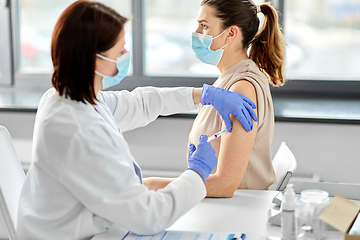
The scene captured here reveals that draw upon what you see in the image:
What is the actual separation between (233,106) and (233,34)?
0.34 m

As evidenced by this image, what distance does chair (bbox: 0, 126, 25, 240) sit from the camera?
1232 millimetres

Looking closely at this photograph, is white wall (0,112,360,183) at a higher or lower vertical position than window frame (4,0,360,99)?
lower

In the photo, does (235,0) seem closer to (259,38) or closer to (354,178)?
(259,38)

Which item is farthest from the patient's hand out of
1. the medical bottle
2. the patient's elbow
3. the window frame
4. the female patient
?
the window frame

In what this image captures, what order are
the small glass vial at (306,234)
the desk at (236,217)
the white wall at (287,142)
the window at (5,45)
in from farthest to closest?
the window at (5,45), the white wall at (287,142), the desk at (236,217), the small glass vial at (306,234)

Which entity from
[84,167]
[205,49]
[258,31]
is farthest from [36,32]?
[84,167]

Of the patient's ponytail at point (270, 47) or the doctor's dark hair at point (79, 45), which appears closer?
the doctor's dark hair at point (79, 45)

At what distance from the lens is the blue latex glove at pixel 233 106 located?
4.49 ft

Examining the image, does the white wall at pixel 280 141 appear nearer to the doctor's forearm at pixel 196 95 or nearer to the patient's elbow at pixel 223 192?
the doctor's forearm at pixel 196 95

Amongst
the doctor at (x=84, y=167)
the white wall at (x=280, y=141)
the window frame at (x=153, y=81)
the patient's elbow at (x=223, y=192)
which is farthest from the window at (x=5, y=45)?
the patient's elbow at (x=223, y=192)

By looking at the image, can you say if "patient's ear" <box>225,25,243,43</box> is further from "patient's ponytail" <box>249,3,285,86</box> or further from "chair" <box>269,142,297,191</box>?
"chair" <box>269,142,297,191</box>

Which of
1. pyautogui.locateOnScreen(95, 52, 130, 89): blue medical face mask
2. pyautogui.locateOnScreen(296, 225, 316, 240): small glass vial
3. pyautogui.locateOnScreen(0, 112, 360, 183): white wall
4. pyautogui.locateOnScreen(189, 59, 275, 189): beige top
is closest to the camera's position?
pyautogui.locateOnScreen(296, 225, 316, 240): small glass vial

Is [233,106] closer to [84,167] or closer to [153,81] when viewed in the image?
[84,167]

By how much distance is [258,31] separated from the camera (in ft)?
5.43
